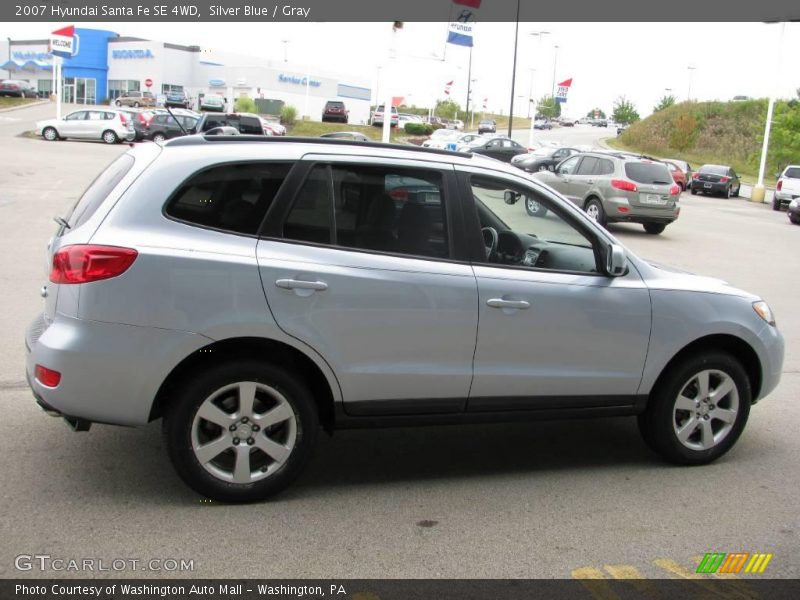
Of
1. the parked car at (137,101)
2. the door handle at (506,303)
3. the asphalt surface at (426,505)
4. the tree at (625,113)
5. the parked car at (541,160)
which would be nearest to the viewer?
the asphalt surface at (426,505)

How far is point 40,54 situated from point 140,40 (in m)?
14.2

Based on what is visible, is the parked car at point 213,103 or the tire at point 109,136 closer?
the tire at point 109,136

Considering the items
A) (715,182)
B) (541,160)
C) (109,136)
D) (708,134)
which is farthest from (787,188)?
(708,134)

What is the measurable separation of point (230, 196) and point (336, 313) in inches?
32.7

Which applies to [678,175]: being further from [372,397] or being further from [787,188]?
[372,397]

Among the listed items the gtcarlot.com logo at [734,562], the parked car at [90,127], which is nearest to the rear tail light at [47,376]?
the gtcarlot.com logo at [734,562]

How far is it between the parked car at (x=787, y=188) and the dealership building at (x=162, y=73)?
5333 centimetres

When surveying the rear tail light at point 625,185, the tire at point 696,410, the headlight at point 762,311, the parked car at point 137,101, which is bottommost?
the tire at point 696,410

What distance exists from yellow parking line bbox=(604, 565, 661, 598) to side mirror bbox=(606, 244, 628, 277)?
1.77 m

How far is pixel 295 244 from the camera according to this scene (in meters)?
4.26

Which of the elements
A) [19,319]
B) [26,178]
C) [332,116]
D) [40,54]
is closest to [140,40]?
[40,54]

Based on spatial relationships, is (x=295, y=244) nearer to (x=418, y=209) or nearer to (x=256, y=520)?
(x=418, y=209)

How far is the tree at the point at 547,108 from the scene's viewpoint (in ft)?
474

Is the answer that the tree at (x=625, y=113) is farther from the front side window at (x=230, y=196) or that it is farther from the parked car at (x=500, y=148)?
the front side window at (x=230, y=196)
